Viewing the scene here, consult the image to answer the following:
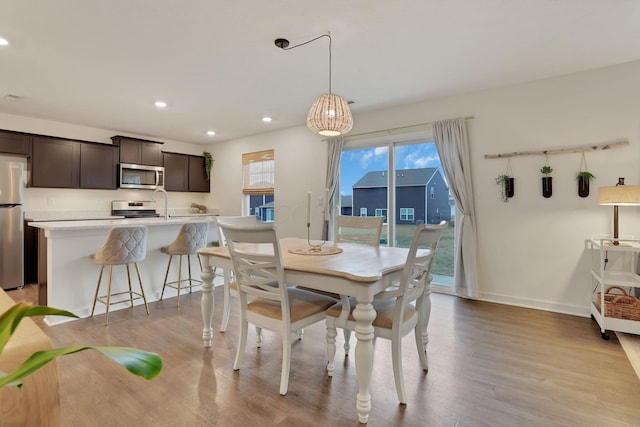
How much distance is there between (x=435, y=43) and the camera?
2730mm

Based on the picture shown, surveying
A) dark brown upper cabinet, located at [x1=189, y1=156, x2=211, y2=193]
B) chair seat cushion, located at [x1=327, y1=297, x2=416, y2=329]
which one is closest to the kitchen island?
chair seat cushion, located at [x1=327, y1=297, x2=416, y2=329]

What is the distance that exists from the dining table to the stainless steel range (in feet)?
13.8

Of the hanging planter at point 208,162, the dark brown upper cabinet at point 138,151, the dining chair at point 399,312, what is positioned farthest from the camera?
the hanging planter at point 208,162

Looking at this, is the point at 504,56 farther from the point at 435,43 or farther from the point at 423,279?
the point at 423,279

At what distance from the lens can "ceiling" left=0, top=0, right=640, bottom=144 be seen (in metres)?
2.28

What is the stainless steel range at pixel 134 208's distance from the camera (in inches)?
229

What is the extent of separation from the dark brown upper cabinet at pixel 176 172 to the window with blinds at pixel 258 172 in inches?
50.3

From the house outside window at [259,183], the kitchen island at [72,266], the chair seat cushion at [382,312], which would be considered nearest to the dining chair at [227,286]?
the chair seat cushion at [382,312]

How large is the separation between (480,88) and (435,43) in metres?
1.34

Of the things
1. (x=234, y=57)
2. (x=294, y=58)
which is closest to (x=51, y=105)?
(x=234, y=57)

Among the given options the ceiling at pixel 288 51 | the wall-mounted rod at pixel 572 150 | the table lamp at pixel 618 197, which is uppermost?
the ceiling at pixel 288 51

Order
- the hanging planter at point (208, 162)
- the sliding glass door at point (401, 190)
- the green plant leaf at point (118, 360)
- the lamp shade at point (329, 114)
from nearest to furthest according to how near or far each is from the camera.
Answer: the green plant leaf at point (118, 360) < the lamp shade at point (329, 114) < the sliding glass door at point (401, 190) < the hanging planter at point (208, 162)

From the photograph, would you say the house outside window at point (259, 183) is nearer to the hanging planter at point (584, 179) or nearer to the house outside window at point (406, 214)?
the house outside window at point (406, 214)

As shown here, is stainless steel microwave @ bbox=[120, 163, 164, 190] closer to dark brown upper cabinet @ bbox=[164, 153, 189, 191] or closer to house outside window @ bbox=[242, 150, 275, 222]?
dark brown upper cabinet @ bbox=[164, 153, 189, 191]
